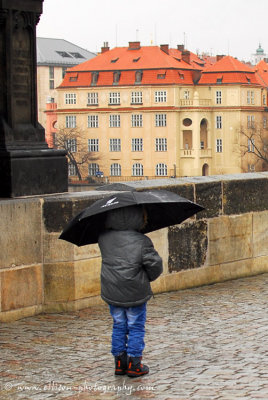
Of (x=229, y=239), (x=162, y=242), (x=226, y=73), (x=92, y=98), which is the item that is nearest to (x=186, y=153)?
(x=226, y=73)

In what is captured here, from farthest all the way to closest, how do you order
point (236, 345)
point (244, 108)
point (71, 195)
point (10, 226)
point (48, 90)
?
point (48, 90)
point (244, 108)
point (71, 195)
point (10, 226)
point (236, 345)

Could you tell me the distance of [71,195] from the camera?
25.3 feet

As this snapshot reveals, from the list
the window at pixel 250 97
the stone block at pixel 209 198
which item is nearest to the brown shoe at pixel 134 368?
the stone block at pixel 209 198

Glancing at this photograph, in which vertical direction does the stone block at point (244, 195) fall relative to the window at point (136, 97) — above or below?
below

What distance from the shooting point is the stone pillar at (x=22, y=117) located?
7555 mm

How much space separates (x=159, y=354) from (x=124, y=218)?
2.87 feet

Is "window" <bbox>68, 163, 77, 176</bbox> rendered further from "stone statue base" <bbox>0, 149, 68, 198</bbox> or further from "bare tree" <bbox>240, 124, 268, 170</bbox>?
"stone statue base" <bbox>0, 149, 68, 198</bbox>

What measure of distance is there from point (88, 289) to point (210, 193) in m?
1.70

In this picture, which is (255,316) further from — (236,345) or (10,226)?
(10,226)

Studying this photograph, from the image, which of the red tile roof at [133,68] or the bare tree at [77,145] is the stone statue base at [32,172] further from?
the bare tree at [77,145]

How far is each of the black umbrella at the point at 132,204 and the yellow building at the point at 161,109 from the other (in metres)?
108

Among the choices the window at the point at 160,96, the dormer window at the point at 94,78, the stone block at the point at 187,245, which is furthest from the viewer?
the dormer window at the point at 94,78

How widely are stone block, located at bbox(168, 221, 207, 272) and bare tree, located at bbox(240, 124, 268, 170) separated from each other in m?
106

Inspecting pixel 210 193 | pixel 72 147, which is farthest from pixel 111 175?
pixel 210 193
